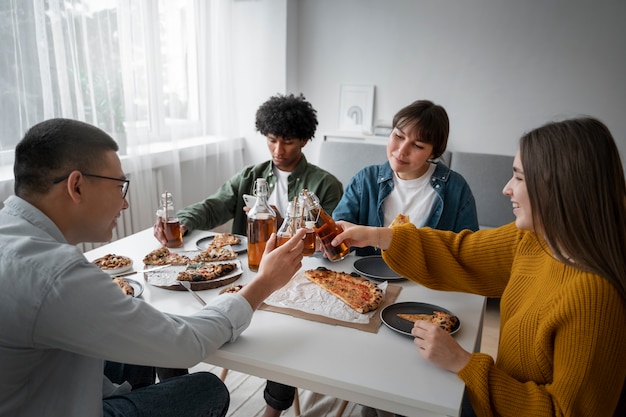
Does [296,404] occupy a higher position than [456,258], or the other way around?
[456,258]

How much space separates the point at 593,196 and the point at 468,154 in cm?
272

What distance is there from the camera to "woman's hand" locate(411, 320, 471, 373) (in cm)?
103

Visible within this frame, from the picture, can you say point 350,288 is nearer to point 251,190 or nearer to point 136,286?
point 136,286

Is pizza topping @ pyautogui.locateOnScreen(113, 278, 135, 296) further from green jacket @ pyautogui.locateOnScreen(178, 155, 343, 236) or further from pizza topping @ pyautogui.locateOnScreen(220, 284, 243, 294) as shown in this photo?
green jacket @ pyautogui.locateOnScreen(178, 155, 343, 236)

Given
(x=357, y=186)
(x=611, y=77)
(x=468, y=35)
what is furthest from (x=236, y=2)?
(x=611, y=77)

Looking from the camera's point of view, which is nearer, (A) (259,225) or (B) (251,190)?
(A) (259,225)

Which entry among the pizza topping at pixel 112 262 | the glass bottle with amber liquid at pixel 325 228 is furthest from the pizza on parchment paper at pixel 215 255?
the glass bottle with amber liquid at pixel 325 228

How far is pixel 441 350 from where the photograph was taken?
1.04 metres

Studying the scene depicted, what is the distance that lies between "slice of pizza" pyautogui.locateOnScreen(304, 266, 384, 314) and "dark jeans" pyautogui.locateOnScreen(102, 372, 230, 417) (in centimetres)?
43

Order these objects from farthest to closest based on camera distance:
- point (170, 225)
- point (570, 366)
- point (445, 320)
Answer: point (170, 225)
point (445, 320)
point (570, 366)

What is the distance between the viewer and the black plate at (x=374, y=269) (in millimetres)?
1532

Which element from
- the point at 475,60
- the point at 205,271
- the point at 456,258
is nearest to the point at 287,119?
the point at 205,271

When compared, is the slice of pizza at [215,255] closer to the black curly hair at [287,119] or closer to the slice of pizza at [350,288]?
the slice of pizza at [350,288]

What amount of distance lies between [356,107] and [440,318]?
324cm
